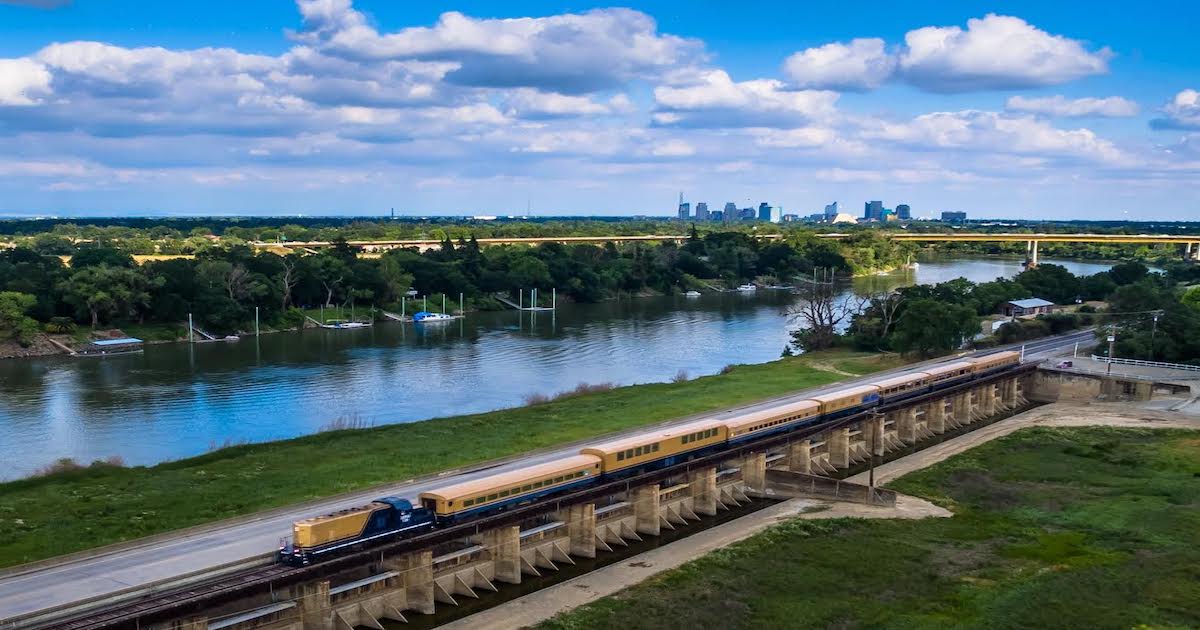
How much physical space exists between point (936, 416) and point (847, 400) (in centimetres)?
1163

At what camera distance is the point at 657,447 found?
39469 mm

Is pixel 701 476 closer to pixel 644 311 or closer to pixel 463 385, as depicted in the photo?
pixel 463 385

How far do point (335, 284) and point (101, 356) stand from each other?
109 feet

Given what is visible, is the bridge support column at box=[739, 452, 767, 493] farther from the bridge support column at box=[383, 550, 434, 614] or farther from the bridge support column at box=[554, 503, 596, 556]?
the bridge support column at box=[383, 550, 434, 614]

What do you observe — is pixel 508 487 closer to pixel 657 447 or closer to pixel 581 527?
pixel 581 527

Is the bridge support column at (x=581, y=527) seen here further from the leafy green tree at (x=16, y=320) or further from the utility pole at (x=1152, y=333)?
the leafy green tree at (x=16, y=320)

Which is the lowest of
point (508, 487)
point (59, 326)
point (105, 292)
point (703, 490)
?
point (703, 490)

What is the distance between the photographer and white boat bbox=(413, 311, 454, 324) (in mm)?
115750

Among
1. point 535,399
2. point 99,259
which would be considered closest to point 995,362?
point 535,399

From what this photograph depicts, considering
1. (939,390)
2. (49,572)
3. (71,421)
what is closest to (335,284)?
(71,421)

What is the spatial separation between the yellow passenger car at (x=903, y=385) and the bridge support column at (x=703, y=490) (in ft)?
58.4

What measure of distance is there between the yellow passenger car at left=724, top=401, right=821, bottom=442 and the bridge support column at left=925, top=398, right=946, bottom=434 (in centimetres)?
1448

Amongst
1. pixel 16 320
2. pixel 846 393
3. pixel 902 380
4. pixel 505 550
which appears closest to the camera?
pixel 505 550

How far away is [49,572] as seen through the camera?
2825 centimetres
